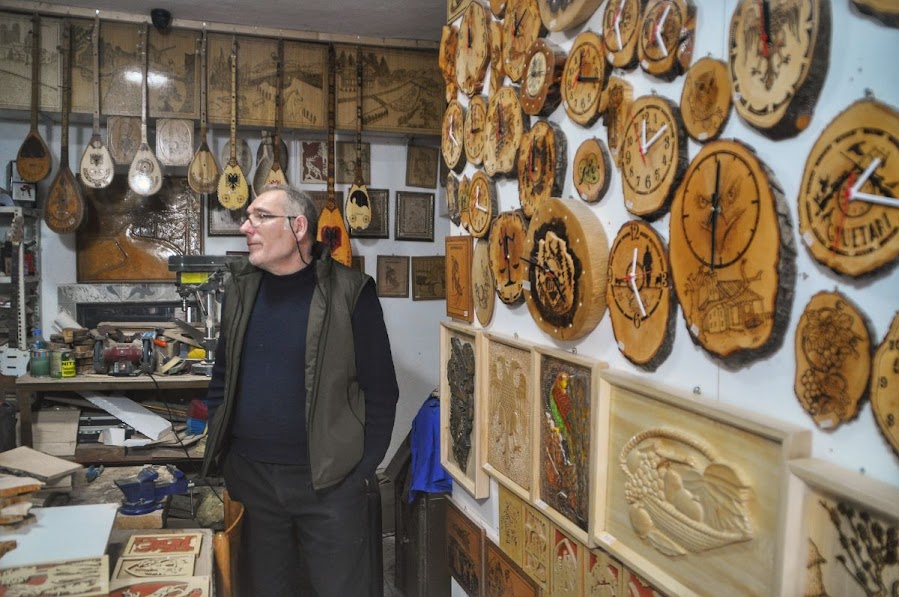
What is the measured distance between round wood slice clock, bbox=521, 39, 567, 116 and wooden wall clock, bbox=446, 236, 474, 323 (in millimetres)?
624

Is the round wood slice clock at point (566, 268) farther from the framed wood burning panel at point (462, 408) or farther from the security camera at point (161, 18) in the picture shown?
the security camera at point (161, 18)

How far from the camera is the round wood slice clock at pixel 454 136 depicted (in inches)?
94.5

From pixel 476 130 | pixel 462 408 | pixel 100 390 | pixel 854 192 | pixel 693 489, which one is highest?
pixel 476 130

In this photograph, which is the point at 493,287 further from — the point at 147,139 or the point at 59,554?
the point at 147,139

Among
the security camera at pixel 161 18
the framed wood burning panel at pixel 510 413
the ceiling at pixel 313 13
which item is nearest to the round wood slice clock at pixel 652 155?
the framed wood burning panel at pixel 510 413

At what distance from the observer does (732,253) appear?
1123 mm

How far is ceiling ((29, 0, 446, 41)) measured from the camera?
3402 mm

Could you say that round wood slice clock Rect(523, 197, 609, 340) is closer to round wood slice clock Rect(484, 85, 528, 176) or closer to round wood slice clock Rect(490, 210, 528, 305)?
round wood slice clock Rect(490, 210, 528, 305)

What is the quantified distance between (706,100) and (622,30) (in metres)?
0.36

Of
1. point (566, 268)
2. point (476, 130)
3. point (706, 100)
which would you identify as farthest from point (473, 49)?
point (706, 100)

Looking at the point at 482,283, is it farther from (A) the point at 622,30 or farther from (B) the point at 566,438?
(A) the point at 622,30

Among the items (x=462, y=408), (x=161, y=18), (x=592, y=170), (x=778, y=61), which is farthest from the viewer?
(x=161, y=18)

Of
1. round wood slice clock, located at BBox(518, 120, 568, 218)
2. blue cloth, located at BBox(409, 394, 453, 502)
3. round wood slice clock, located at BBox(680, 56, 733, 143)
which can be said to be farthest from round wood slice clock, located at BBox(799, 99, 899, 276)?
blue cloth, located at BBox(409, 394, 453, 502)

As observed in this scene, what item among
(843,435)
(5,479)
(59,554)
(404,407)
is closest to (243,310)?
(5,479)
